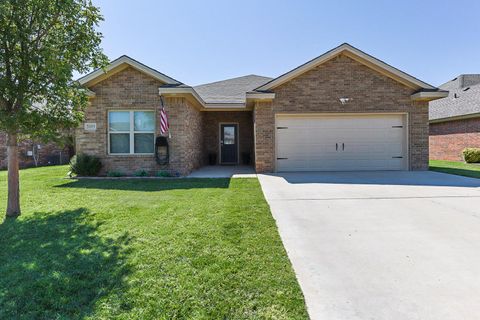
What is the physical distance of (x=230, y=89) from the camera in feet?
51.5

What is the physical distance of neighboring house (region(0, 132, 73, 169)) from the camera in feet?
50.4

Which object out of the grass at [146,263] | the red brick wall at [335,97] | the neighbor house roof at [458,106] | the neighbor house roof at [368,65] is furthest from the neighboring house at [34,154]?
the neighbor house roof at [458,106]

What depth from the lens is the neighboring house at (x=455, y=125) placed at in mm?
14969

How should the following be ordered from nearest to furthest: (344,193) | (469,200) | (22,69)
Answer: (22,69)
(469,200)
(344,193)

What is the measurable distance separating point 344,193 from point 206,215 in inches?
146

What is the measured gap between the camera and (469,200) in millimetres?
5863

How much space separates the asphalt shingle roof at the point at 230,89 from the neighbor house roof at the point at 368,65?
311cm

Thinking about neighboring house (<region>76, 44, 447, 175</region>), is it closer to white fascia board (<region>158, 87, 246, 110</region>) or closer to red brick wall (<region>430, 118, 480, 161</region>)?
white fascia board (<region>158, 87, 246, 110</region>)

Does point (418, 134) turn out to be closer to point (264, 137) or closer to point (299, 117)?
point (299, 117)

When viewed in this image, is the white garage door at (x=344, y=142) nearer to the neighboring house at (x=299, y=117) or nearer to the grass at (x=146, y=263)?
the neighboring house at (x=299, y=117)

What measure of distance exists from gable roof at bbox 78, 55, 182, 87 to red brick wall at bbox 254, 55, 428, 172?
3.57 m

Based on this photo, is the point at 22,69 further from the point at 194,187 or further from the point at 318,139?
the point at 318,139

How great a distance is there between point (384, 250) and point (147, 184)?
6.72 metres

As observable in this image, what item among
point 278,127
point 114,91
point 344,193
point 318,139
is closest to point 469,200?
point 344,193
